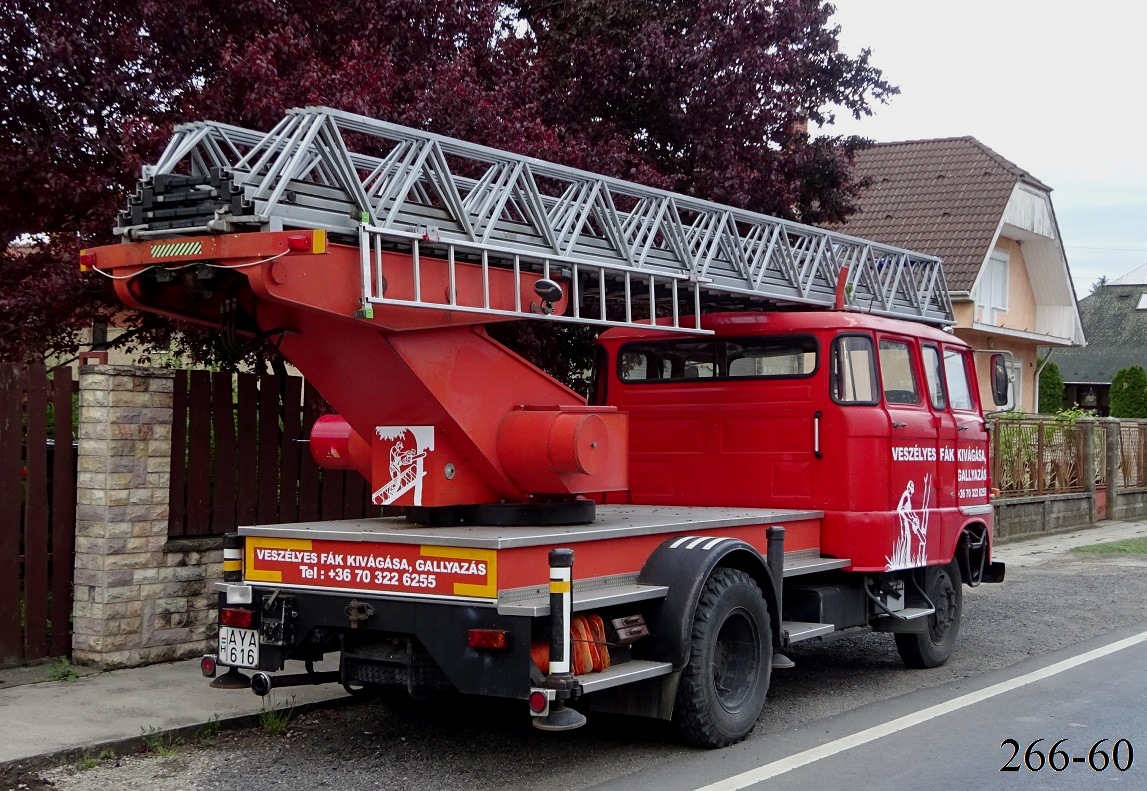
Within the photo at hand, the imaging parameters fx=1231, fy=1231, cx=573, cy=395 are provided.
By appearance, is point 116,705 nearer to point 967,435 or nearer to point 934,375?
point 934,375

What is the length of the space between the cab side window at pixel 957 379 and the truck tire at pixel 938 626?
1284mm

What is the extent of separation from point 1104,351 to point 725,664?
40.2 metres

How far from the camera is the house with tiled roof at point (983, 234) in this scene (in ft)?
84.8

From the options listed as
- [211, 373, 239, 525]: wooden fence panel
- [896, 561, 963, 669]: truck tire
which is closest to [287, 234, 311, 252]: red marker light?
[211, 373, 239, 525]: wooden fence panel

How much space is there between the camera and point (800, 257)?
9.41m

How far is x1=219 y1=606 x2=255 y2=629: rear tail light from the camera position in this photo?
6.36 meters

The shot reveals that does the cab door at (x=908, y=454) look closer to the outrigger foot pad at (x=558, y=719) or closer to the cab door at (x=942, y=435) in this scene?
the cab door at (x=942, y=435)

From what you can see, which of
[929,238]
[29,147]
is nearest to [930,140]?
[929,238]

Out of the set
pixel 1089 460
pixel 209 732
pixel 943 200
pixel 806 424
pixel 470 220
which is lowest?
pixel 209 732

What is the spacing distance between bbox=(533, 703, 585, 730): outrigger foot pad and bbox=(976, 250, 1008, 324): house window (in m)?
23.0

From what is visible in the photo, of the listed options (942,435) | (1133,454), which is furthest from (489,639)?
(1133,454)

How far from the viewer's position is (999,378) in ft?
32.4

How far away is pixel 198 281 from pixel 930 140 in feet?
86.8

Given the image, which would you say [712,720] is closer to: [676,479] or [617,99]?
[676,479]
